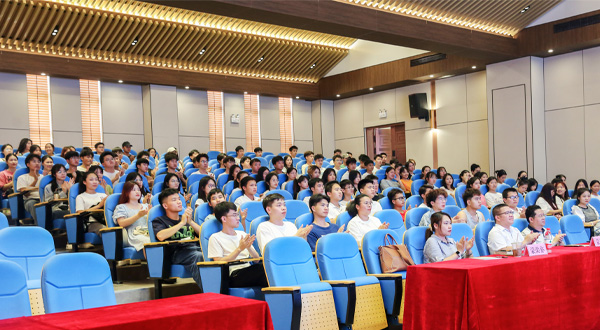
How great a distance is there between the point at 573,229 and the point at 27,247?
526 centimetres

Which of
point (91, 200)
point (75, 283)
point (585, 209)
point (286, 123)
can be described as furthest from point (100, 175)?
point (286, 123)

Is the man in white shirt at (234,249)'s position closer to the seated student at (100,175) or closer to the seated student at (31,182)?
the seated student at (100,175)

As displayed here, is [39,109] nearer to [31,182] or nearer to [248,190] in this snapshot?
[31,182]

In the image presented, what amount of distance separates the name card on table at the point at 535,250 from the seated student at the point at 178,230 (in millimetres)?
2327

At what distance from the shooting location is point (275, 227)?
4.62 meters

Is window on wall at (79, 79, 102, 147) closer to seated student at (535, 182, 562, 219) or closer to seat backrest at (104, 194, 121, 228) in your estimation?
seat backrest at (104, 194, 121, 228)

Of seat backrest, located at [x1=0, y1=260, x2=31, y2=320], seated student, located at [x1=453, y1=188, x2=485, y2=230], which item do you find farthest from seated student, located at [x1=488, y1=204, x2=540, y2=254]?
seat backrest, located at [x1=0, y1=260, x2=31, y2=320]

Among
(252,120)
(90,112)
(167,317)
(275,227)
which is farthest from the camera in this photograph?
(252,120)

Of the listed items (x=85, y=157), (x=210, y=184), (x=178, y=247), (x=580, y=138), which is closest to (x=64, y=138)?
(x=85, y=157)

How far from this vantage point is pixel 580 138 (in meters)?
11.1

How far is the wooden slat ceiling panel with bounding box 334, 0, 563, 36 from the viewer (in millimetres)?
9516

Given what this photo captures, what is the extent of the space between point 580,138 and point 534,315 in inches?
337

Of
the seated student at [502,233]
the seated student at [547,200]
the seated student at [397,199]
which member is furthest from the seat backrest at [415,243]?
the seated student at [547,200]

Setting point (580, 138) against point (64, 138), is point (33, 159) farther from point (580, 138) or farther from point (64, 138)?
point (580, 138)
